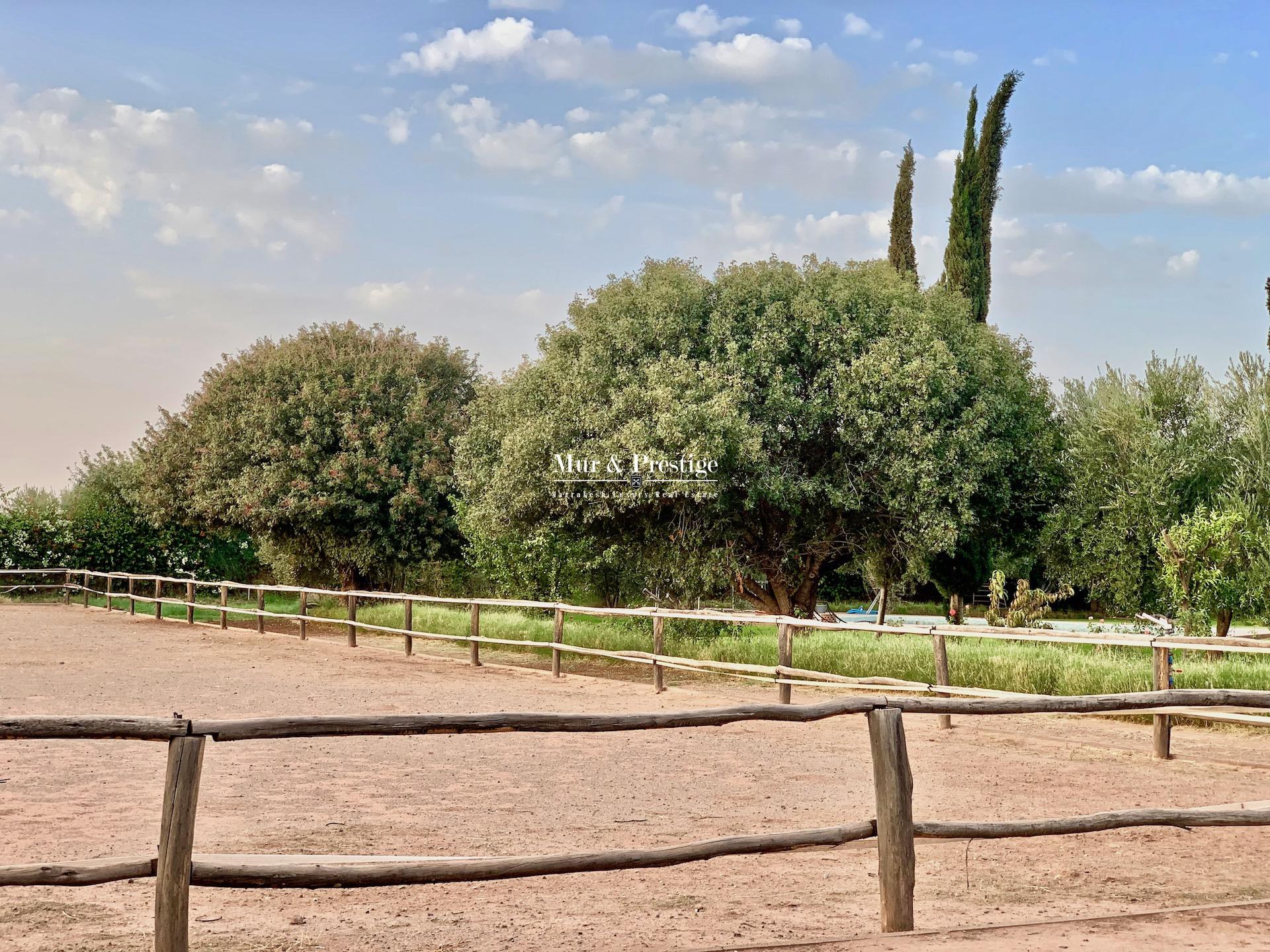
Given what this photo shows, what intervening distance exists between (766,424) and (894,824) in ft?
50.0

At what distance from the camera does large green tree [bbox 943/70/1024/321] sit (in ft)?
82.3

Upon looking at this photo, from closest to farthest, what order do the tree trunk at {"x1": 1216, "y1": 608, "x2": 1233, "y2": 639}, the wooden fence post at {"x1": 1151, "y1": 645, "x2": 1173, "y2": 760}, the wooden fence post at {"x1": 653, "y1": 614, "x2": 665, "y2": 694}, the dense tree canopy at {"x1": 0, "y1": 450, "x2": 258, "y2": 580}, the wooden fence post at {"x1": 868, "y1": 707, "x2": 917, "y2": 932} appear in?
the wooden fence post at {"x1": 868, "y1": 707, "x2": 917, "y2": 932}, the wooden fence post at {"x1": 1151, "y1": 645, "x2": 1173, "y2": 760}, the wooden fence post at {"x1": 653, "y1": 614, "x2": 665, "y2": 694}, the tree trunk at {"x1": 1216, "y1": 608, "x2": 1233, "y2": 639}, the dense tree canopy at {"x1": 0, "y1": 450, "x2": 258, "y2": 580}

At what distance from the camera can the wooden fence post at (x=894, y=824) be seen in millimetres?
4418

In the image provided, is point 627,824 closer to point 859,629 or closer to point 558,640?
point 859,629

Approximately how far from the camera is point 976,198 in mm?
25047

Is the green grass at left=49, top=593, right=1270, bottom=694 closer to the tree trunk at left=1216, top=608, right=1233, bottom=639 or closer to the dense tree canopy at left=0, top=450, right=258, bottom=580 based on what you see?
the tree trunk at left=1216, top=608, right=1233, bottom=639

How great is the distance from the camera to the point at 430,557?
1088 inches

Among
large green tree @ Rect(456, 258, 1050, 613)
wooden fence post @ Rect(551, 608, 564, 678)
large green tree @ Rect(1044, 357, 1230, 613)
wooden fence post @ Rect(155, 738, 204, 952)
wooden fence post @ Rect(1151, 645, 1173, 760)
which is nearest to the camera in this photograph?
wooden fence post @ Rect(155, 738, 204, 952)

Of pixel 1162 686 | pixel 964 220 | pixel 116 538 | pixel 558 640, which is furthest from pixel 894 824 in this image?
pixel 116 538

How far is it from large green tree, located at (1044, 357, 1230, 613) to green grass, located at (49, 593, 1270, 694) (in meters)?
5.67

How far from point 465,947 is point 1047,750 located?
664 cm

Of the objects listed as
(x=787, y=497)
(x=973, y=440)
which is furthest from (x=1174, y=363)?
(x=787, y=497)

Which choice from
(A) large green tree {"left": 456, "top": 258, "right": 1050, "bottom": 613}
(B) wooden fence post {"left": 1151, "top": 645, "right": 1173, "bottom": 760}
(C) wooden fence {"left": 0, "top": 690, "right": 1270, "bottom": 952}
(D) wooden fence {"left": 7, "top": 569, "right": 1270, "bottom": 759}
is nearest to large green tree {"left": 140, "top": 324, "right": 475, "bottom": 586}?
(A) large green tree {"left": 456, "top": 258, "right": 1050, "bottom": 613}

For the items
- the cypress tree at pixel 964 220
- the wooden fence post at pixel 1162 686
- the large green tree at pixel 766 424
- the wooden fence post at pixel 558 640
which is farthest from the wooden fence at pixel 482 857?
the cypress tree at pixel 964 220
